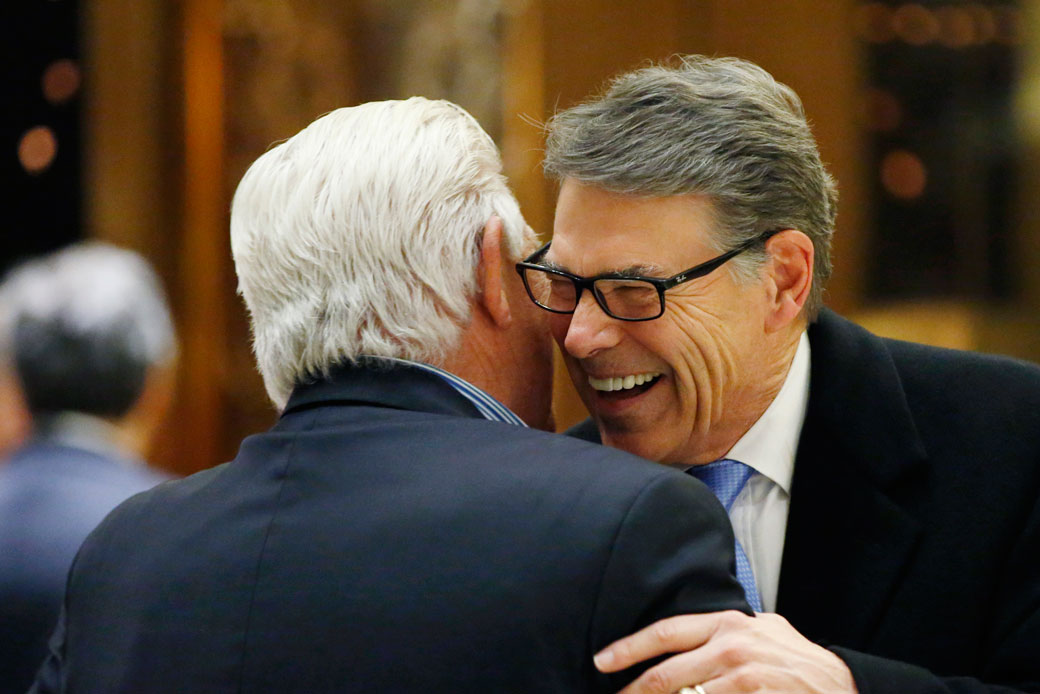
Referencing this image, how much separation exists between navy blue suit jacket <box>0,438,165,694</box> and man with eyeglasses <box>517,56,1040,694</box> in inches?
42.1

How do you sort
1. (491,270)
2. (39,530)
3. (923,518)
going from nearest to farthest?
(491,270), (923,518), (39,530)

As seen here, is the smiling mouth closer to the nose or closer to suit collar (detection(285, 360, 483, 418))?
the nose

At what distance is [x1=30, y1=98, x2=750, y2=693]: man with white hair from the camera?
1.40 m

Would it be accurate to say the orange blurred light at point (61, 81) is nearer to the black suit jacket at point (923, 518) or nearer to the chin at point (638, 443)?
the chin at point (638, 443)

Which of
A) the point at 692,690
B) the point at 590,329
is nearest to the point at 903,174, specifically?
the point at 590,329

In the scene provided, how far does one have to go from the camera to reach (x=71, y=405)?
8.80 ft

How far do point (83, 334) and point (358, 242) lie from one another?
127 cm

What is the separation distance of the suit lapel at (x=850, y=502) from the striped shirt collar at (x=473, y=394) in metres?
0.51

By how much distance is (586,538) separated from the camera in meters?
1.38

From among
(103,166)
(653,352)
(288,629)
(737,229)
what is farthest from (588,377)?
(103,166)

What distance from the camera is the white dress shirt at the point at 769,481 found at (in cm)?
196

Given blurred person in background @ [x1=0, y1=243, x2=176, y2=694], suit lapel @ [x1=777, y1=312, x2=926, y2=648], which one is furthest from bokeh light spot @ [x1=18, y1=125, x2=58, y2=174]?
suit lapel @ [x1=777, y1=312, x2=926, y2=648]

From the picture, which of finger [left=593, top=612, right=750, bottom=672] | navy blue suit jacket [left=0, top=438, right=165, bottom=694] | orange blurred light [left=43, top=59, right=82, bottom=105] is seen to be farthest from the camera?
orange blurred light [left=43, top=59, right=82, bottom=105]

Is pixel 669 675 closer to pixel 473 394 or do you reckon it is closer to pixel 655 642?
pixel 655 642
